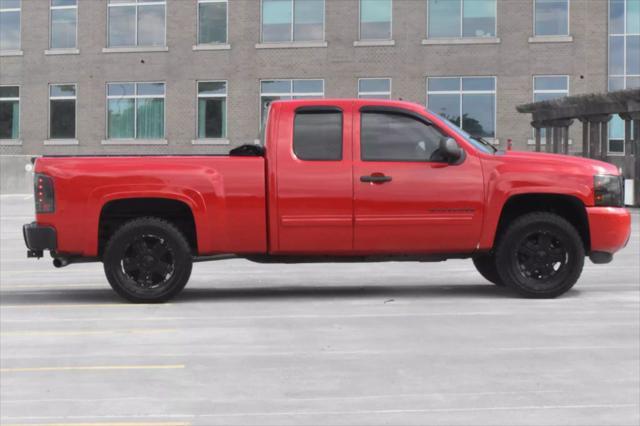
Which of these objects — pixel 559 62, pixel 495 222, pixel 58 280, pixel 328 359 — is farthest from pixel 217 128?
pixel 328 359

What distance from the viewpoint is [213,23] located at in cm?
4534

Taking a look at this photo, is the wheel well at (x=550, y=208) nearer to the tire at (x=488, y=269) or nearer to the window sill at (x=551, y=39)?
the tire at (x=488, y=269)

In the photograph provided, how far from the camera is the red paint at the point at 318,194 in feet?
33.8

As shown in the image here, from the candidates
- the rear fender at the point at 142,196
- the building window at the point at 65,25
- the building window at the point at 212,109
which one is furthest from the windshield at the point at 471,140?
the building window at the point at 65,25

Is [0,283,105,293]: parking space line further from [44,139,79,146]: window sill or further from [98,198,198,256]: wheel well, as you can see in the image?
[44,139,79,146]: window sill

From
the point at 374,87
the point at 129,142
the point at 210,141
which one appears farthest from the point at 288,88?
the point at 129,142

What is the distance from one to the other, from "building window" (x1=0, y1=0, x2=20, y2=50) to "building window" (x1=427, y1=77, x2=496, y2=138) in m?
19.3

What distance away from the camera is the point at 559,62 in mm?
43188

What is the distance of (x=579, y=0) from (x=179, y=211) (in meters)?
36.2

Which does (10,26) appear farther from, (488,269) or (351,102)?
(351,102)

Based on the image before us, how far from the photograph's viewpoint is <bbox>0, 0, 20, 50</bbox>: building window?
47906mm

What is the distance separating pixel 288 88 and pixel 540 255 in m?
34.9

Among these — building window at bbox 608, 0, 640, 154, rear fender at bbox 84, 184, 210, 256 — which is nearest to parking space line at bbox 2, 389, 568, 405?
rear fender at bbox 84, 184, 210, 256

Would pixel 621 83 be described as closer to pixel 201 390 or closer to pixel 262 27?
pixel 262 27
